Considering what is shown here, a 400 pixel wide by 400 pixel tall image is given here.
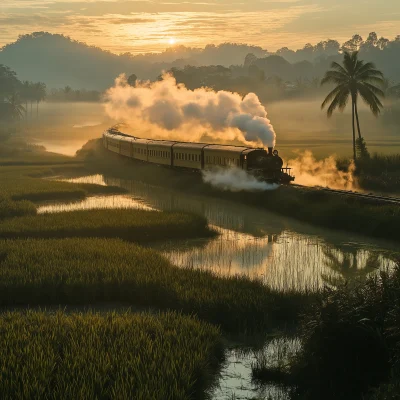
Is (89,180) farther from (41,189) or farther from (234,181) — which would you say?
(234,181)

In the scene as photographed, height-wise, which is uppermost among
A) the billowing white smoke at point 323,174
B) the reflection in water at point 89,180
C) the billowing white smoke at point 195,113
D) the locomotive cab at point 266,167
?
the billowing white smoke at point 195,113

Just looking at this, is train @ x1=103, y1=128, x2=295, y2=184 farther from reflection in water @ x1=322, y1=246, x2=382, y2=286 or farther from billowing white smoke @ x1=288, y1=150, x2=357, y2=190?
reflection in water @ x1=322, y1=246, x2=382, y2=286

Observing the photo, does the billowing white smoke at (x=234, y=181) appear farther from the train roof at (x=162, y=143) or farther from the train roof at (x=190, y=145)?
the train roof at (x=162, y=143)

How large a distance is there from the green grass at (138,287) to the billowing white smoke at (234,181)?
17.1m

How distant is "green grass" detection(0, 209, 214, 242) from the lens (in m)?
30.6

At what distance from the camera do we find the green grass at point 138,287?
1875 centimetres

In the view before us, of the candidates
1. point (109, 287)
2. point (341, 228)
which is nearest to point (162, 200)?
point (341, 228)

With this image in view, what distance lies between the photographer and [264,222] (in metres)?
35.1

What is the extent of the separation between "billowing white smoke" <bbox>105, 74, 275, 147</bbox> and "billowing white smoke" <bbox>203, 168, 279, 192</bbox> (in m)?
3.33

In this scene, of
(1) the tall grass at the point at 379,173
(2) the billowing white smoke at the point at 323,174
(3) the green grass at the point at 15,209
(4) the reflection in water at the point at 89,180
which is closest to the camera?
(3) the green grass at the point at 15,209

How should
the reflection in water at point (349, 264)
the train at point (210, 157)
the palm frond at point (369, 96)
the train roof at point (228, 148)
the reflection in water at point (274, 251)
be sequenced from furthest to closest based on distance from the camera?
the palm frond at point (369, 96)
the train roof at point (228, 148)
the train at point (210, 157)
the reflection in water at point (274, 251)
the reflection in water at point (349, 264)

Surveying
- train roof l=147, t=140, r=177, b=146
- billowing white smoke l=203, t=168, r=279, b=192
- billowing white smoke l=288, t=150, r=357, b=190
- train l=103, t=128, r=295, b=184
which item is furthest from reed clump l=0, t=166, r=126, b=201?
billowing white smoke l=288, t=150, r=357, b=190

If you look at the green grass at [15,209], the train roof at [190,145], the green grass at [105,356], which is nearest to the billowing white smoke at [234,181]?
the train roof at [190,145]

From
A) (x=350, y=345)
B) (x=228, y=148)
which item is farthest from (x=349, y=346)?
(x=228, y=148)
